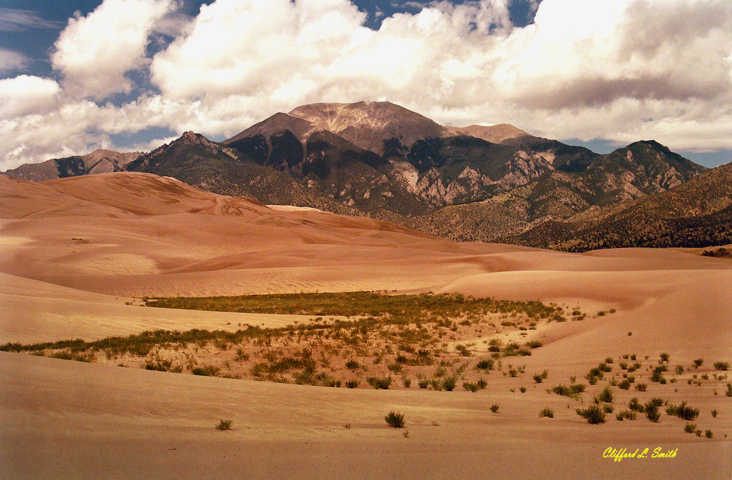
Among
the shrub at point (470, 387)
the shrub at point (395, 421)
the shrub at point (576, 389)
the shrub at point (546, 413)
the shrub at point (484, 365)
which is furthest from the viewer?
the shrub at point (484, 365)

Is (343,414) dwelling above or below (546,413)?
above

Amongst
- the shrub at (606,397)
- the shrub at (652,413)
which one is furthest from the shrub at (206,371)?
the shrub at (652,413)

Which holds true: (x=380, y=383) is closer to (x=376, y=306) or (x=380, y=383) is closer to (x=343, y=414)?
(x=343, y=414)

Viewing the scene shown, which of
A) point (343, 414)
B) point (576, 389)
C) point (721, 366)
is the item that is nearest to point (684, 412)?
point (576, 389)

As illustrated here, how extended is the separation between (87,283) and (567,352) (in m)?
43.3

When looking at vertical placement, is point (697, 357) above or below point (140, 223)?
below

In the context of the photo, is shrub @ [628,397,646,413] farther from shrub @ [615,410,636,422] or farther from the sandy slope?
the sandy slope

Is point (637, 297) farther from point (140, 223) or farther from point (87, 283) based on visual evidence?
point (140, 223)

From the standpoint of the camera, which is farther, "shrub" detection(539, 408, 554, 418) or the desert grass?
the desert grass

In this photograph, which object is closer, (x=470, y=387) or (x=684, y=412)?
(x=684, y=412)

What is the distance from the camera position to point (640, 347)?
15.3m

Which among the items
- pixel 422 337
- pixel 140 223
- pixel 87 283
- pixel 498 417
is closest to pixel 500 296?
pixel 422 337

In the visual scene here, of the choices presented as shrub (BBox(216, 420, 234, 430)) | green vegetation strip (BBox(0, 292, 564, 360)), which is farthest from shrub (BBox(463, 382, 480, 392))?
green vegetation strip (BBox(0, 292, 564, 360))

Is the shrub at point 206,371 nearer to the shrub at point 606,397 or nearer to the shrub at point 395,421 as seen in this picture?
the shrub at point 395,421
